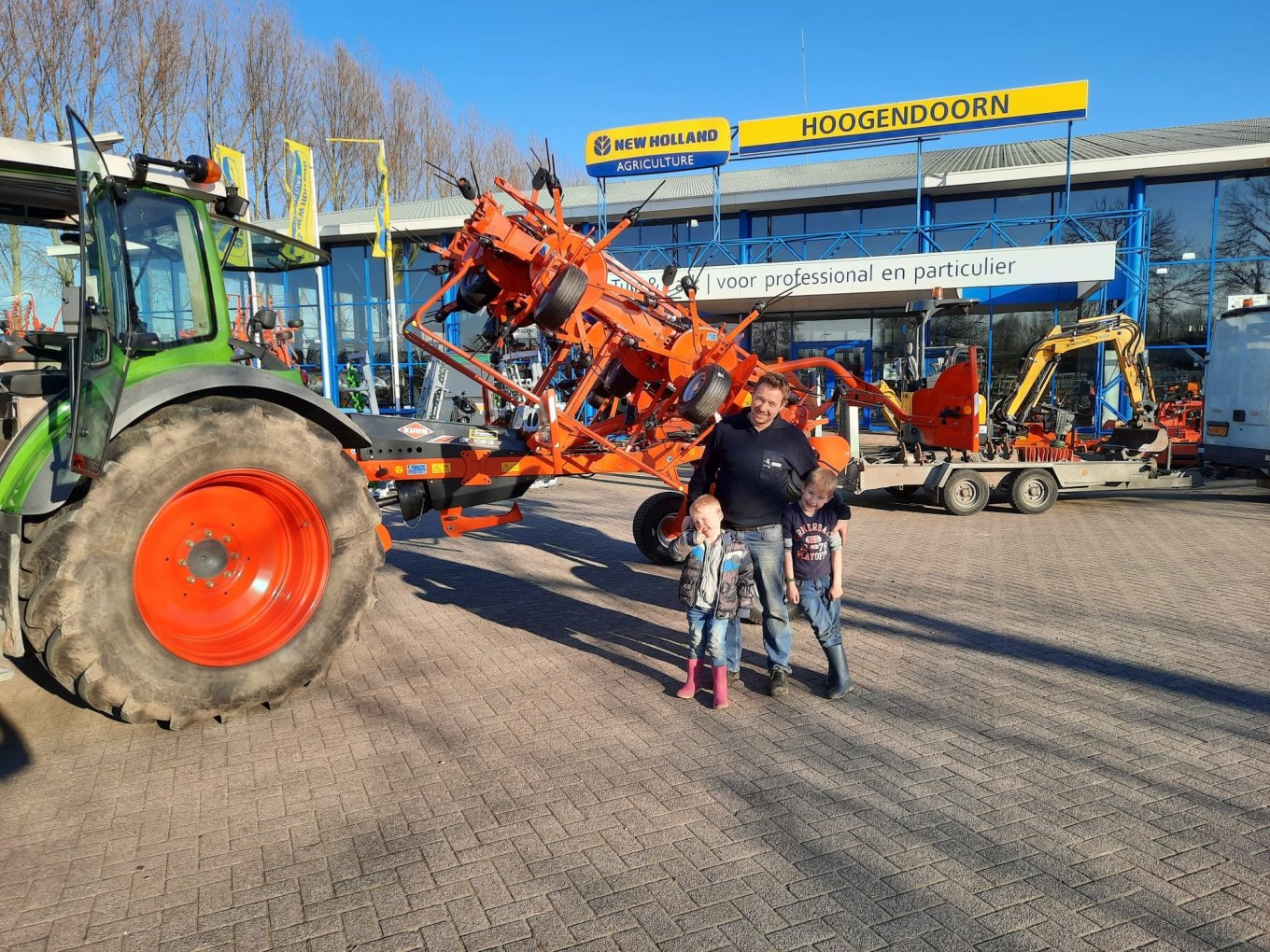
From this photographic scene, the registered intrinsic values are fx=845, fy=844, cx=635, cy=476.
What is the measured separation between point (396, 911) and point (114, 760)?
6.11 ft

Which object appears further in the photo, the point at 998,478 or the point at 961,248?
the point at 961,248

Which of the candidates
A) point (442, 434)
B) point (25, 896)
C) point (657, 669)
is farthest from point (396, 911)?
point (442, 434)

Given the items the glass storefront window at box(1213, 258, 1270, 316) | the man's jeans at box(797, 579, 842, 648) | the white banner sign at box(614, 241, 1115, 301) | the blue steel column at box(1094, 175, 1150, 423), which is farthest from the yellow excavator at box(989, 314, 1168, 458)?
the man's jeans at box(797, 579, 842, 648)

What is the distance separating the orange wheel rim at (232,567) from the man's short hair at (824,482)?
2.50 metres

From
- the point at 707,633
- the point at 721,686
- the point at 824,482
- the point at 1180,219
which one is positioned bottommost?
the point at 721,686

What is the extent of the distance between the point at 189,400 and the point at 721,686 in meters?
2.95

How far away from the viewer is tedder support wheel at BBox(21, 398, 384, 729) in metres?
3.43

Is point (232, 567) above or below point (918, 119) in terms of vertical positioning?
below

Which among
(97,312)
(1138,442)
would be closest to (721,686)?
(97,312)

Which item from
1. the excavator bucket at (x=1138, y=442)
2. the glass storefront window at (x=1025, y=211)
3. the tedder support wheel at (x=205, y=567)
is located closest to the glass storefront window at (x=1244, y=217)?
the glass storefront window at (x=1025, y=211)

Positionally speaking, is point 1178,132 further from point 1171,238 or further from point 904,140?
point 904,140

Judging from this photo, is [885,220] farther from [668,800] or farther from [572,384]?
[668,800]

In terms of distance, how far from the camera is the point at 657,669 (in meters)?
4.96

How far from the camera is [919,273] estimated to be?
15203mm
